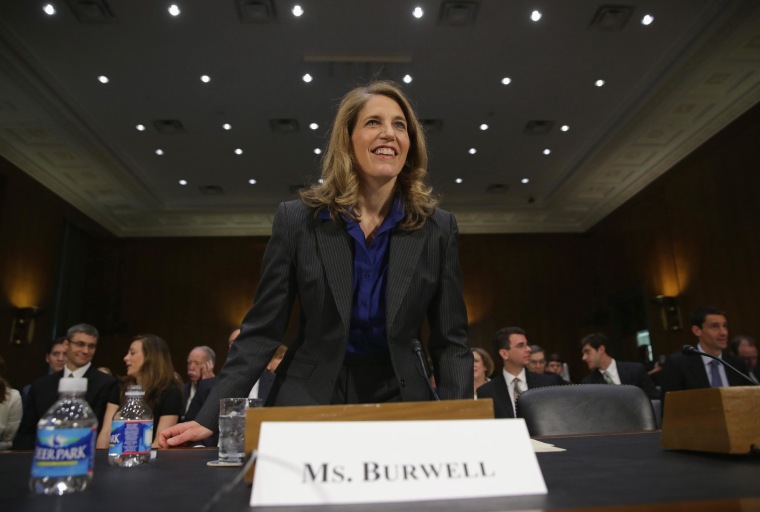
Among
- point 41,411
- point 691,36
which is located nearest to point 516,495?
point 41,411

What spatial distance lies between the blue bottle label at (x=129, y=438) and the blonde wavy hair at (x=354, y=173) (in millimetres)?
611

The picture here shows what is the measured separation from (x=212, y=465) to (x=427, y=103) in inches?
257

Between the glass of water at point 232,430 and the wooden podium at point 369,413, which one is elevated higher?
the wooden podium at point 369,413

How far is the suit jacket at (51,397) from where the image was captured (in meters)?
3.46

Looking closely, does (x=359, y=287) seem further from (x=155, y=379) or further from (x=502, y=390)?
(x=502, y=390)

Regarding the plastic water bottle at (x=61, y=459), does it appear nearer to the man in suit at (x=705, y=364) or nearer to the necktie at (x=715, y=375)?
the man in suit at (x=705, y=364)

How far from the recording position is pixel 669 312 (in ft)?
26.4

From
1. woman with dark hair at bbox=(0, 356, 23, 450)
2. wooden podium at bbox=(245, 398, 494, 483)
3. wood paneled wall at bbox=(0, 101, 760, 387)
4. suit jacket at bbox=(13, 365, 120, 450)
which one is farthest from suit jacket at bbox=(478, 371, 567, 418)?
wood paneled wall at bbox=(0, 101, 760, 387)

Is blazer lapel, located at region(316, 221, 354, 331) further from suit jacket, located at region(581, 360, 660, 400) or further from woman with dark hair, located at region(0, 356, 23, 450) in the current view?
suit jacket, located at region(581, 360, 660, 400)

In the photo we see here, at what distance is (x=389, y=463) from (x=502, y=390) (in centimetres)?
337

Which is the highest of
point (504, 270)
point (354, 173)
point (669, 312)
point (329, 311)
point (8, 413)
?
point (504, 270)

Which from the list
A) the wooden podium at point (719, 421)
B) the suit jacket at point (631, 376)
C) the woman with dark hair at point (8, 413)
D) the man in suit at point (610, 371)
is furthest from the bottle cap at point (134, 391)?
the suit jacket at point (631, 376)

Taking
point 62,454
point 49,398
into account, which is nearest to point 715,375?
point 49,398

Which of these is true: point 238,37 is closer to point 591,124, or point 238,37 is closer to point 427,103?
point 427,103
